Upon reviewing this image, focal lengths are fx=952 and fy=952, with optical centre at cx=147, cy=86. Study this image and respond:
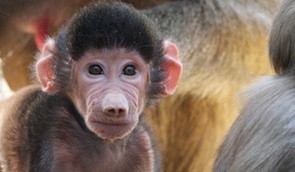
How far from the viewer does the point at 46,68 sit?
2.40 m

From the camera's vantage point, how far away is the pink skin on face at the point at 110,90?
216 cm

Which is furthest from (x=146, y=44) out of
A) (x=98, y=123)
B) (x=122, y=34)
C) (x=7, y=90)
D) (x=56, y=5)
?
(x=7, y=90)

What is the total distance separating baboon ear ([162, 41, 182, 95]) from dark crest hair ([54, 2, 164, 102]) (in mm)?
82

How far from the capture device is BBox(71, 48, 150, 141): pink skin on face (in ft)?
7.10

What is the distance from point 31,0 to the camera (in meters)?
3.48

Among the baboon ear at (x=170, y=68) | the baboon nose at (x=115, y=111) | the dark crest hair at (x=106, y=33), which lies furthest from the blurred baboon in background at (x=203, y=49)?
the baboon nose at (x=115, y=111)

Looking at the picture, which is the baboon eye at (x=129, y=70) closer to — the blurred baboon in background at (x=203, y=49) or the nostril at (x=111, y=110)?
the nostril at (x=111, y=110)

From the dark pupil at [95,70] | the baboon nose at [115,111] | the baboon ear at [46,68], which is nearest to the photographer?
the baboon nose at [115,111]

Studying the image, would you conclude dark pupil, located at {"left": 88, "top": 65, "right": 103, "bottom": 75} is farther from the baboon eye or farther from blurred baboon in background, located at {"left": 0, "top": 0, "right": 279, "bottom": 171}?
blurred baboon in background, located at {"left": 0, "top": 0, "right": 279, "bottom": 171}

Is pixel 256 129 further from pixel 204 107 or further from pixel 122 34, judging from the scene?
pixel 204 107

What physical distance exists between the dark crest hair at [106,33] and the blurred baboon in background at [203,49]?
1.15 meters

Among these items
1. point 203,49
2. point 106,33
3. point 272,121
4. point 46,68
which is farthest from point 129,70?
point 203,49

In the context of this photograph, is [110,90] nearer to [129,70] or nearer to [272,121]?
[129,70]

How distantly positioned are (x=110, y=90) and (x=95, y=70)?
104 millimetres
